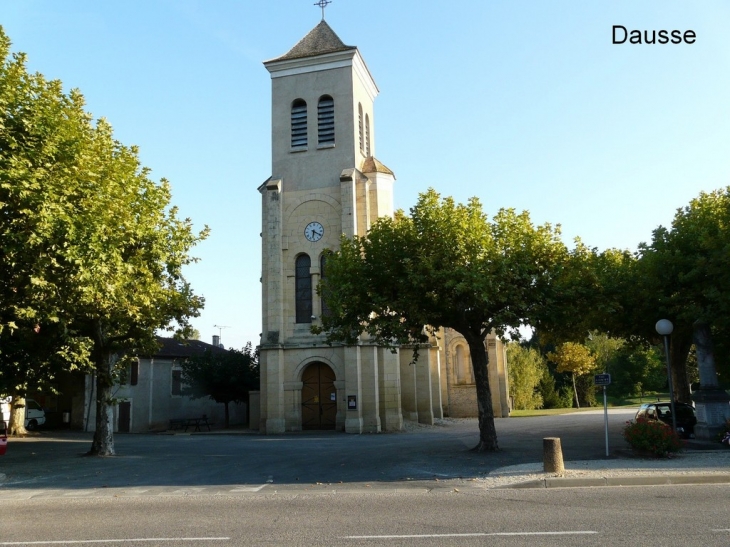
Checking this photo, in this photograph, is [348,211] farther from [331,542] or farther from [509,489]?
[331,542]

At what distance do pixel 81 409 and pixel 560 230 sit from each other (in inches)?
1193

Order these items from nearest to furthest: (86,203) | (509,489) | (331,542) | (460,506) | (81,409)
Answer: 1. (331,542)
2. (460,506)
3. (509,489)
4. (86,203)
5. (81,409)

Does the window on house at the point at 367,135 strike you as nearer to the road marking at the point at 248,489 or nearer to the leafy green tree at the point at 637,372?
the road marking at the point at 248,489

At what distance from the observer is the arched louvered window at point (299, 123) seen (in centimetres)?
3406

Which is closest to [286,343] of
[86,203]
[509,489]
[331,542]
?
[86,203]

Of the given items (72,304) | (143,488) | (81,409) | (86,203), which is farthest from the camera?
(81,409)

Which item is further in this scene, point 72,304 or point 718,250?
point 718,250

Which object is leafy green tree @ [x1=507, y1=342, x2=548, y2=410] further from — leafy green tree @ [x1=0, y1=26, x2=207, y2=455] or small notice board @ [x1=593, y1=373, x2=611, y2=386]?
leafy green tree @ [x1=0, y1=26, x2=207, y2=455]

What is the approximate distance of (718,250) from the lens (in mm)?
18125

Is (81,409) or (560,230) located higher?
(560,230)

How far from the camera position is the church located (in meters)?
31.1

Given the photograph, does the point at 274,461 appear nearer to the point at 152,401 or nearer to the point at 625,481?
the point at 625,481

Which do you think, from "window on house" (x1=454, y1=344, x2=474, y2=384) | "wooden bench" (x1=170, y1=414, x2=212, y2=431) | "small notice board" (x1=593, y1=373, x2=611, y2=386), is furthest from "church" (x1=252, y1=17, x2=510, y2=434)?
"small notice board" (x1=593, y1=373, x2=611, y2=386)

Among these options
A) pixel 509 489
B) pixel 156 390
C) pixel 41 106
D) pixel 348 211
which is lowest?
pixel 509 489
